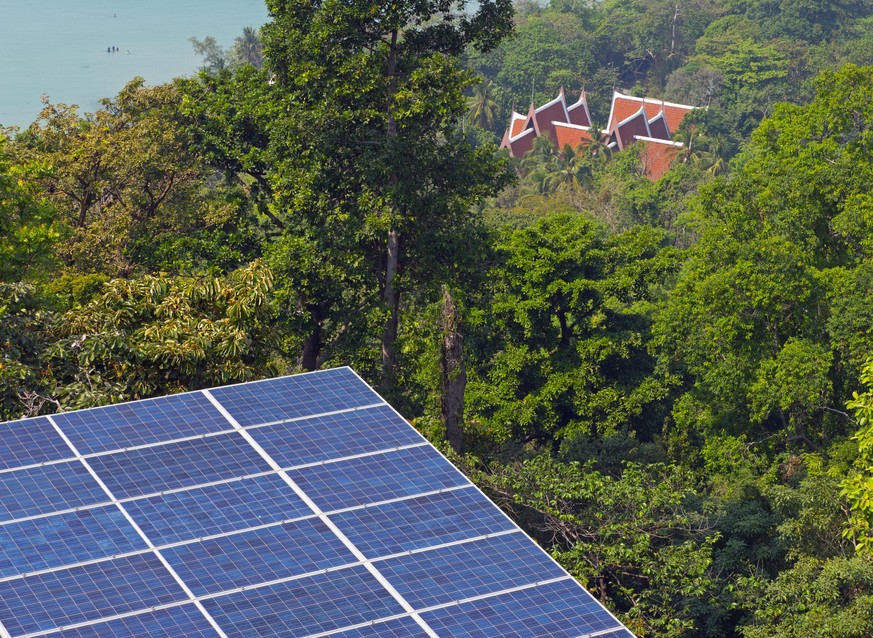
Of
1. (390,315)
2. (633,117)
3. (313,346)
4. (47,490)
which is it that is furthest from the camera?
(633,117)

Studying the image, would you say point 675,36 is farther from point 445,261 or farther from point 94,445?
point 94,445

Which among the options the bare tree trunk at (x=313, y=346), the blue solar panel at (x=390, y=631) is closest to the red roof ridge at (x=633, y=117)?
the bare tree trunk at (x=313, y=346)

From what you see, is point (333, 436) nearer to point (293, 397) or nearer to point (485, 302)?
point (293, 397)

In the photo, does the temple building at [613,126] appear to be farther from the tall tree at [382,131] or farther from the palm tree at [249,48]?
the tall tree at [382,131]

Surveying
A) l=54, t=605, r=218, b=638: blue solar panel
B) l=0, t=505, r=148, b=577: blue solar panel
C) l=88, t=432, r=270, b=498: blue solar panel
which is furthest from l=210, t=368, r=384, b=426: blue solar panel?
l=54, t=605, r=218, b=638: blue solar panel

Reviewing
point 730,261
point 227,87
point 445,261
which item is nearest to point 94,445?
point 445,261

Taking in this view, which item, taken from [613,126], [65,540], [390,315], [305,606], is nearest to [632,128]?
[613,126]
